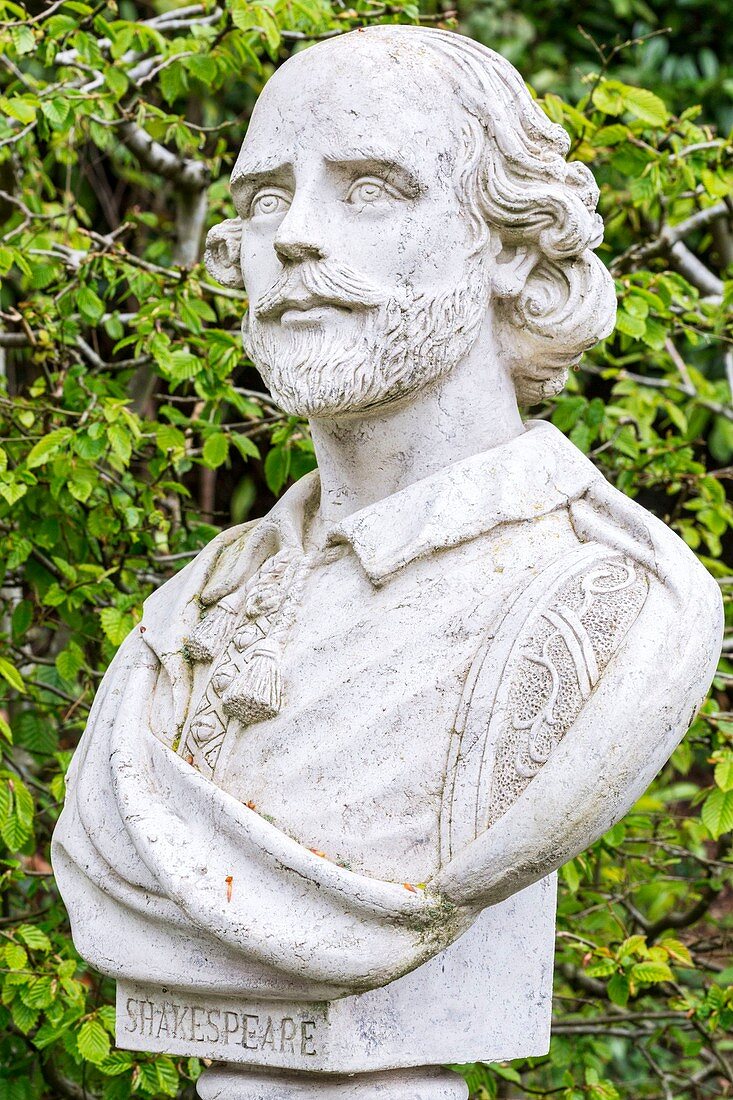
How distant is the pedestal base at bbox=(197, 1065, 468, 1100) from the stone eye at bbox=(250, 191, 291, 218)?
4.44ft

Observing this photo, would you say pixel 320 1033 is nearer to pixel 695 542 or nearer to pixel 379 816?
pixel 379 816

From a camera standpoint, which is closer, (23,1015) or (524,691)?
(524,691)

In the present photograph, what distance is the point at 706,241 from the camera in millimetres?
5117

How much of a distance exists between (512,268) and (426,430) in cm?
30

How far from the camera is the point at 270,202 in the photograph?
268 cm

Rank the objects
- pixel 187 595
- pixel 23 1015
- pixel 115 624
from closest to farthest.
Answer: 1. pixel 187 595
2. pixel 23 1015
3. pixel 115 624

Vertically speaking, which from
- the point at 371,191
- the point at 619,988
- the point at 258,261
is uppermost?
the point at 371,191

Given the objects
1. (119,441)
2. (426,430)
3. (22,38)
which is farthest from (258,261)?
(22,38)

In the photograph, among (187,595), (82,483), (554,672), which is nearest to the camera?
(554,672)

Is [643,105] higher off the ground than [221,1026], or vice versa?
[643,105]

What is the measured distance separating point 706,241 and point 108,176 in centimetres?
303

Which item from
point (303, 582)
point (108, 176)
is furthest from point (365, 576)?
point (108, 176)

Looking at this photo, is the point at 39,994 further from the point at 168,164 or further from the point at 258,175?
the point at 168,164

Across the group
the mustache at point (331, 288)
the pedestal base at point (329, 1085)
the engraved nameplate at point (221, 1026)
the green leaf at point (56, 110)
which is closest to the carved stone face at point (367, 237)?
the mustache at point (331, 288)
